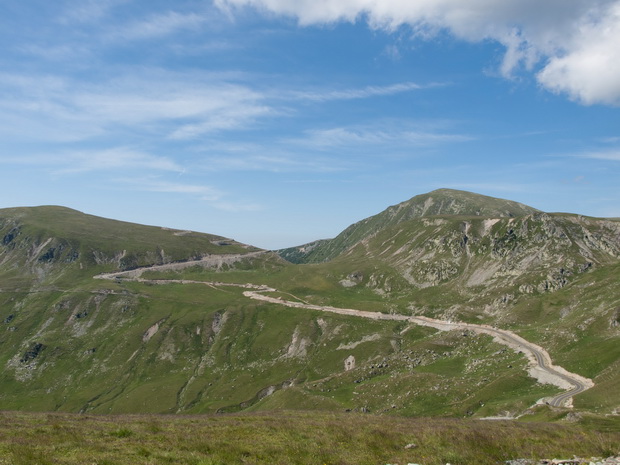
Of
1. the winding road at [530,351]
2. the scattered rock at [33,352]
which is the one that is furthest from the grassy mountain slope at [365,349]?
the winding road at [530,351]

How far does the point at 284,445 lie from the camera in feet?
79.7

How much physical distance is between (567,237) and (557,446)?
605ft

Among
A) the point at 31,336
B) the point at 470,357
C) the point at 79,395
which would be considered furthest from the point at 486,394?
the point at 31,336

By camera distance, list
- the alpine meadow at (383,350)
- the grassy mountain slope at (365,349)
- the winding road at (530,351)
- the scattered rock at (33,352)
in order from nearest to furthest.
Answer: the winding road at (530,351), the alpine meadow at (383,350), the grassy mountain slope at (365,349), the scattered rock at (33,352)

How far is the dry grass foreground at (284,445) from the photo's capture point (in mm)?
20422

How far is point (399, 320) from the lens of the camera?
16362 centimetres

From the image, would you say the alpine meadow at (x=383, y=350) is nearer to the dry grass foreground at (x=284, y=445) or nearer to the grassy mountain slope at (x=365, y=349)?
the grassy mountain slope at (x=365, y=349)

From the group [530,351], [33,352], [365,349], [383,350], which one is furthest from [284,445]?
[33,352]

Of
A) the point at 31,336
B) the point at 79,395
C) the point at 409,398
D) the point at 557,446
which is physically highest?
the point at 557,446

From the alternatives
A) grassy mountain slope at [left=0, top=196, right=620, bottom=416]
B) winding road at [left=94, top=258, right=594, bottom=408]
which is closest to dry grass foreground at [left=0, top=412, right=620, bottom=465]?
winding road at [left=94, top=258, right=594, bottom=408]

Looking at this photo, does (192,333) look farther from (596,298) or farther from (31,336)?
(596,298)

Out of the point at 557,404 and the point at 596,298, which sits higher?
the point at 596,298

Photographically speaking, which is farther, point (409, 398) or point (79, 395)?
point (79, 395)

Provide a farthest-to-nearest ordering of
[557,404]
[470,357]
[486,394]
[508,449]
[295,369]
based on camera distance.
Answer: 1. [295,369]
2. [470,357]
3. [486,394]
4. [557,404]
5. [508,449]
